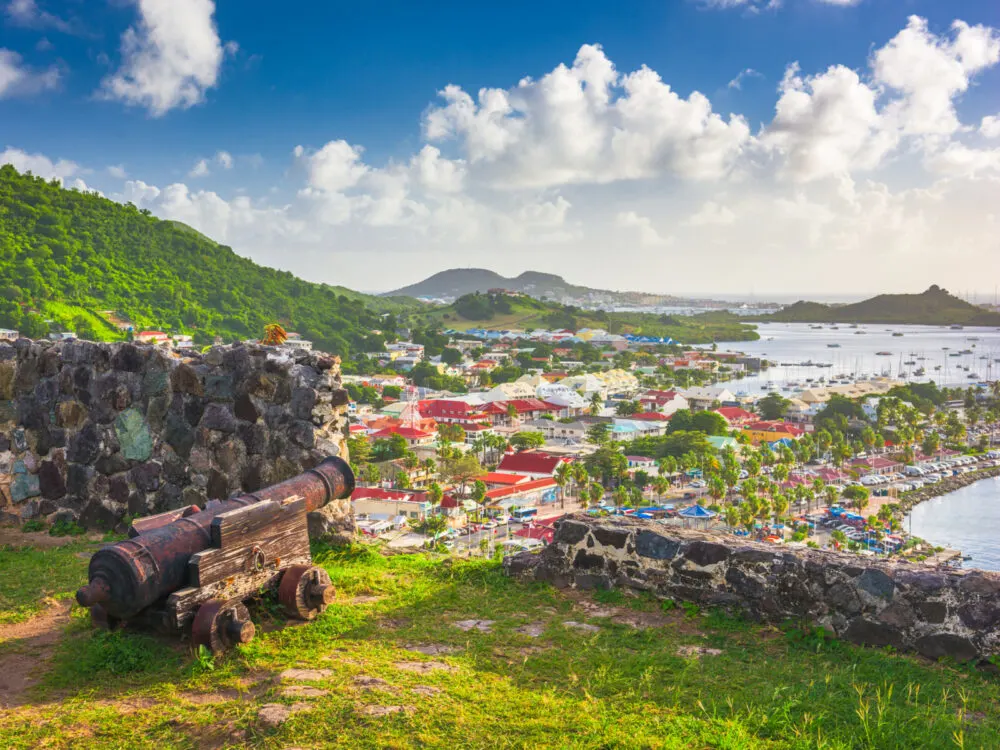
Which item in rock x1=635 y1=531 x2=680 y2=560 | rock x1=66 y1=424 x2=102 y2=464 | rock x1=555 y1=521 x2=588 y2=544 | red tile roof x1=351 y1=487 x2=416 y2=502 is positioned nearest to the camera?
rock x1=635 y1=531 x2=680 y2=560

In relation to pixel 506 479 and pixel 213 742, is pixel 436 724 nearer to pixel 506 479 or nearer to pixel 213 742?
pixel 213 742

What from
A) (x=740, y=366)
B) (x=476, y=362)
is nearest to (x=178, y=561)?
(x=476, y=362)

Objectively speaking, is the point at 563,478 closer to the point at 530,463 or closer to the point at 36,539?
the point at 530,463

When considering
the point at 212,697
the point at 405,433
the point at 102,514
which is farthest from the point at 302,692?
the point at 405,433

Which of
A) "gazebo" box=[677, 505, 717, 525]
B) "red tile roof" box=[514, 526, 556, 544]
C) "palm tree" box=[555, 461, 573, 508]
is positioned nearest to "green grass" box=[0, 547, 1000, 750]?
"red tile roof" box=[514, 526, 556, 544]

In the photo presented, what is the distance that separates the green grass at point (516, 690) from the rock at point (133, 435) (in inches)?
72.2

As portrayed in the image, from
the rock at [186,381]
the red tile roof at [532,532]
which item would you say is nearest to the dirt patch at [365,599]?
the rock at [186,381]

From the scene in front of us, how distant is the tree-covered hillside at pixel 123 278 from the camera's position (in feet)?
210

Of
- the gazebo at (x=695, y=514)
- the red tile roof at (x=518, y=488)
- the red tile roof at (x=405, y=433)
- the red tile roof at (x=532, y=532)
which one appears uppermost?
the red tile roof at (x=405, y=433)

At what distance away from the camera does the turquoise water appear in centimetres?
3784

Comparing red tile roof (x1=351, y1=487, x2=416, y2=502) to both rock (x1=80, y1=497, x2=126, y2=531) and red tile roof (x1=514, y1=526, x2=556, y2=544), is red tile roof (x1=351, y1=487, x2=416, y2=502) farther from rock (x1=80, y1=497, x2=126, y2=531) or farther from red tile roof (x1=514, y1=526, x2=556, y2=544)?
rock (x1=80, y1=497, x2=126, y2=531)

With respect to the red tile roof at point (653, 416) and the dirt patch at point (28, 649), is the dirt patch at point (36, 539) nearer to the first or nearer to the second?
the dirt patch at point (28, 649)

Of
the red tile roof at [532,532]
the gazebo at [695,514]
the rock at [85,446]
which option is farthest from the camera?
the gazebo at [695,514]

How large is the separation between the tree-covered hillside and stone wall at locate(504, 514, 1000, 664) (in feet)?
193
